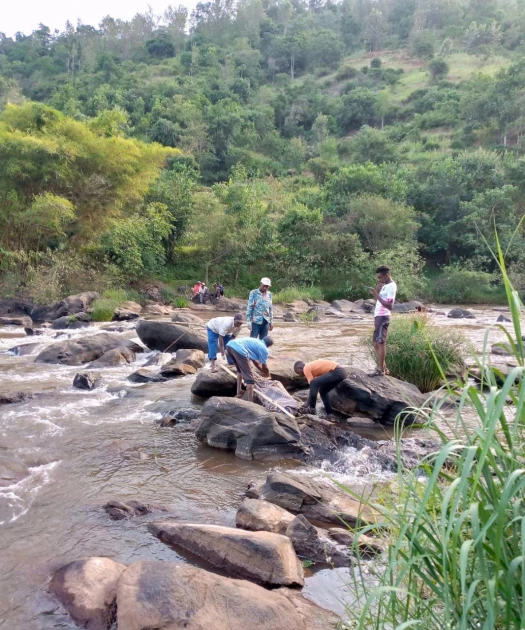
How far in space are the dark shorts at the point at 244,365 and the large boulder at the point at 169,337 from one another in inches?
220

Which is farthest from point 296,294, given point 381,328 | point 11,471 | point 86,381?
point 11,471

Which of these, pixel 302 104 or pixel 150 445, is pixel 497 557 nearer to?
pixel 150 445

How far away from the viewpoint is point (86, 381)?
33.9ft

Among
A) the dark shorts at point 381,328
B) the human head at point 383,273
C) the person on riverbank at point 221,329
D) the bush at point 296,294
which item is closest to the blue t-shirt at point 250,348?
the person on riverbank at point 221,329

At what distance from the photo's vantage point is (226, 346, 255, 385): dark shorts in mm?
8070

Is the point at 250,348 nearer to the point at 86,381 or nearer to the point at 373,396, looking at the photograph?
the point at 373,396

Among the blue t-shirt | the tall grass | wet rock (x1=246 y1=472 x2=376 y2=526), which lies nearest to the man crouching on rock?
the blue t-shirt

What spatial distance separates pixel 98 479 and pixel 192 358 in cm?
603

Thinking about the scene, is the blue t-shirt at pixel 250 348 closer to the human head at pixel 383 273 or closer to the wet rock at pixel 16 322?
the human head at pixel 383 273

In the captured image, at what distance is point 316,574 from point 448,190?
105ft

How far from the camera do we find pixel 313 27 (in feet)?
313

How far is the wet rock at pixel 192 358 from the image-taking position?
12.0 meters

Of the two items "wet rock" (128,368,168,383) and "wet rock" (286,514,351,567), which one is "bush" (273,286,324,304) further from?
"wet rock" (286,514,351,567)

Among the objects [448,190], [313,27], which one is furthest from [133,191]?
[313,27]
